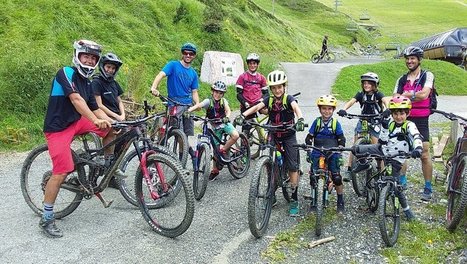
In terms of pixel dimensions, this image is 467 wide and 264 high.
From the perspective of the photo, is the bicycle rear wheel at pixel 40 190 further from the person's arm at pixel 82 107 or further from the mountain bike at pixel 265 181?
the mountain bike at pixel 265 181

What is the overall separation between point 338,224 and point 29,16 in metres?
13.6

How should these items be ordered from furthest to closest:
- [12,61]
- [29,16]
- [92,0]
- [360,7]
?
[360,7], [92,0], [29,16], [12,61]

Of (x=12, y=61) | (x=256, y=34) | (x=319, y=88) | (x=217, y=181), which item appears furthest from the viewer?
(x=256, y=34)

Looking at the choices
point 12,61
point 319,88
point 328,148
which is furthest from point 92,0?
point 328,148

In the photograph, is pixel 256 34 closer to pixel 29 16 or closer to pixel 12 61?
pixel 29 16

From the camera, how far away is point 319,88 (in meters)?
22.0

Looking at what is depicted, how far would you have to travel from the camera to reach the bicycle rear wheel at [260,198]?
5.54 m

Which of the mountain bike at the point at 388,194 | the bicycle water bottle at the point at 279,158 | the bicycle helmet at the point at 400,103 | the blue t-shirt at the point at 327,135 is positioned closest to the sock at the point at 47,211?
the bicycle water bottle at the point at 279,158

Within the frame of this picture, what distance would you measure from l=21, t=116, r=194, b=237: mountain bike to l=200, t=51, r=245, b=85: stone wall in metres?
11.6

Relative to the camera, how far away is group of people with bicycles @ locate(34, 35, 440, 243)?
534 centimetres

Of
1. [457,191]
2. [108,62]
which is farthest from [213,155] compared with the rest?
→ [457,191]

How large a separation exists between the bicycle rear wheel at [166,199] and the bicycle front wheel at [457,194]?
3488mm

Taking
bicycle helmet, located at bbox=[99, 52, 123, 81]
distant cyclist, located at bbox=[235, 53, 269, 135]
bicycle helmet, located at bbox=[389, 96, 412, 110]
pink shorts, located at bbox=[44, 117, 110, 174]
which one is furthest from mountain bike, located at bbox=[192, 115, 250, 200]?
bicycle helmet, located at bbox=[389, 96, 412, 110]

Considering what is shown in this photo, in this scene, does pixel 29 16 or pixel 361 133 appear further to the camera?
pixel 29 16
